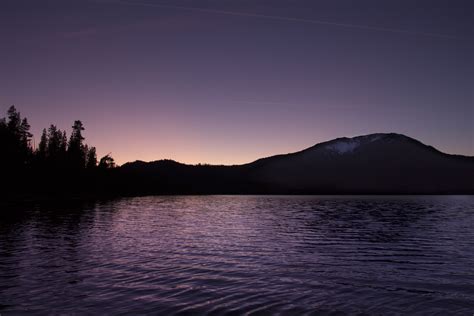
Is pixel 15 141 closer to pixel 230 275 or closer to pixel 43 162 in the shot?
pixel 43 162

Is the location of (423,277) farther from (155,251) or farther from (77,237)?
(77,237)

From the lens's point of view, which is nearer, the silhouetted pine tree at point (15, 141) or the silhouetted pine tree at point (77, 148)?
the silhouetted pine tree at point (15, 141)

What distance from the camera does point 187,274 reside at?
80.8 ft

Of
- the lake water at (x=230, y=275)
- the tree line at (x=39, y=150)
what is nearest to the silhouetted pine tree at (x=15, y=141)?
the tree line at (x=39, y=150)

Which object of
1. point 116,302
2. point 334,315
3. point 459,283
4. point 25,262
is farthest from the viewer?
point 25,262

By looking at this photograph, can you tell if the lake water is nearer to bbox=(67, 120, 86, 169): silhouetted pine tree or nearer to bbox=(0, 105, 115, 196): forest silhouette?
bbox=(0, 105, 115, 196): forest silhouette

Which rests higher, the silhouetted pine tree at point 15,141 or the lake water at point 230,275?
the silhouetted pine tree at point 15,141

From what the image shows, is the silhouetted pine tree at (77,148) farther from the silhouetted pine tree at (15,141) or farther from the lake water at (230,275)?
the lake water at (230,275)

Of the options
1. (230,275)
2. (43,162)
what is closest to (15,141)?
(43,162)

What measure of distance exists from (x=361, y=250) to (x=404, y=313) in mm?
20727

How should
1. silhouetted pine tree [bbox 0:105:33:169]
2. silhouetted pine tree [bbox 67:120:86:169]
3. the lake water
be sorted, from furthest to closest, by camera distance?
silhouetted pine tree [bbox 67:120:86:169], silhouetted pine tree [bbox 0:105:33:169], the lake water

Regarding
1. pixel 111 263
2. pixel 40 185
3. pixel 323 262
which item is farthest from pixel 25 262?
pixel 40 185

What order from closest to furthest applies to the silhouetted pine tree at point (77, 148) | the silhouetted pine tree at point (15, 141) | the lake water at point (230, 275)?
the lake water at point (230, 275)
the silhouetted pine tree at point (15, 141)
the silhouetted pine tree at point (77, 148)

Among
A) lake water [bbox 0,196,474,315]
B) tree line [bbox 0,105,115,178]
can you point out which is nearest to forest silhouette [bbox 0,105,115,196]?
tree line [bbox 0,105,115,178]
